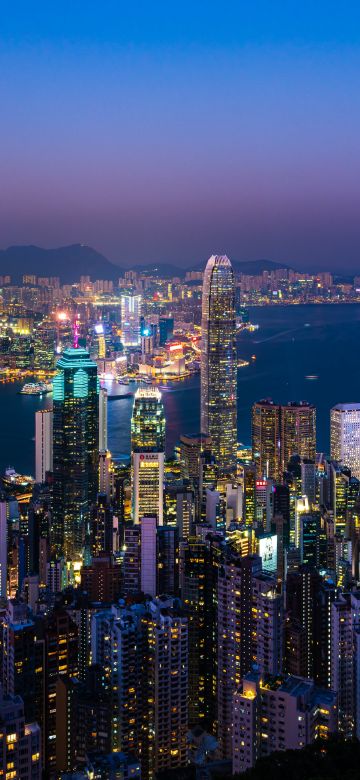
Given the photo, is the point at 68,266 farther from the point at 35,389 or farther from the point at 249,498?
the point at 249,498

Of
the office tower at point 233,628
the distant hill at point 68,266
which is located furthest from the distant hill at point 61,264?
the office tower at point 233,628

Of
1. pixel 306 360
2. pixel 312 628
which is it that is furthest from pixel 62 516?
pixel 306 360

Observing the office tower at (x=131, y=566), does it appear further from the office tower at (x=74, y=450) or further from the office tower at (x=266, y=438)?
the office tower at (x=266, y=438)

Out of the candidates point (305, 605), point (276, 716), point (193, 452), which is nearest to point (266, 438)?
point (193, 452)

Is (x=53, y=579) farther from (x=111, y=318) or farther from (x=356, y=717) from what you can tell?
(x=111, y=318)

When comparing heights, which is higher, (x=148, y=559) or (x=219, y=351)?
(x=219, y=351)

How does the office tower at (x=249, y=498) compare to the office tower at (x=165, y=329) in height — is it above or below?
below

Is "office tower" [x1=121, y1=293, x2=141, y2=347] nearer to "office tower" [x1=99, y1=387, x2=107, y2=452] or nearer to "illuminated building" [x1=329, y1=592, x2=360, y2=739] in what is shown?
"office tower" [x1=99, y1=387, x2=107, y2=452]
